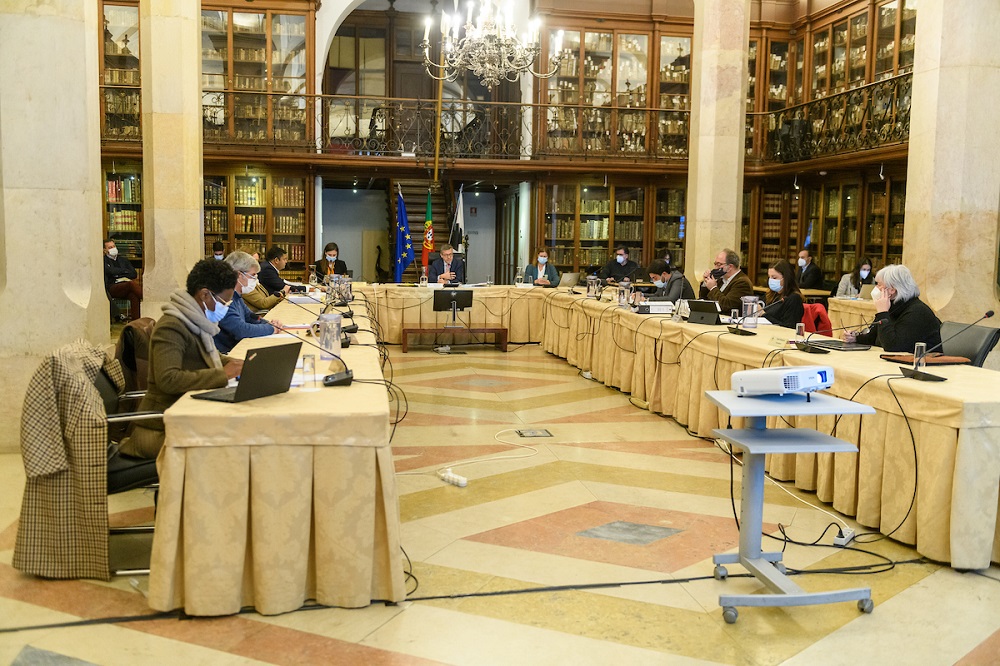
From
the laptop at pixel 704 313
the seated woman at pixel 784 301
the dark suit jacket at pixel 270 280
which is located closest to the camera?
the laptop at pixel 704 313

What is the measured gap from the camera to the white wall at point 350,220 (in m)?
17.9

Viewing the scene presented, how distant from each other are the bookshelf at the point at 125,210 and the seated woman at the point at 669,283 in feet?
29.0

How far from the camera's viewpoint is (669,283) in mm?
9719

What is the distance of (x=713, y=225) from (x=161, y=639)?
8.74 m

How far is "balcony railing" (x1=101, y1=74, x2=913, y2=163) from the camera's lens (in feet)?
47.0

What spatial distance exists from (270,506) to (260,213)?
12457 mm

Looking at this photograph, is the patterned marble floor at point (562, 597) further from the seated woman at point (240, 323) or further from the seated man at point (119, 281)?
the seated man at point (119, 281)

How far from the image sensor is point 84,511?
355 centimetres

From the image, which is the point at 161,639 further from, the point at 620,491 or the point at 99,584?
the point at 620,491

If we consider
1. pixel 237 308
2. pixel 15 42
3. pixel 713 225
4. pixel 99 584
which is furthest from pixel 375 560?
pixel 713 225

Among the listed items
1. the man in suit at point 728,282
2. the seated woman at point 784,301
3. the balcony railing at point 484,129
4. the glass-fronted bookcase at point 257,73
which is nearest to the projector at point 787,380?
the seated woman at point 784,301

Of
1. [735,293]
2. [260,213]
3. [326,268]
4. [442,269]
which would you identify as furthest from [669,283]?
[260,213]

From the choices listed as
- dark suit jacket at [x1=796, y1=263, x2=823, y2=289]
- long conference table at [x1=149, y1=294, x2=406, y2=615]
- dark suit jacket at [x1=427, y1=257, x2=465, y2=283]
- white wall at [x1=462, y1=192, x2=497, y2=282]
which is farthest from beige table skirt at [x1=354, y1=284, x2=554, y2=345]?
long conference table at [x1=149, y1=294, x2=406, y2=615]

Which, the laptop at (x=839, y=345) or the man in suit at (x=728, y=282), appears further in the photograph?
the man in suit at (x=728, y=282)
